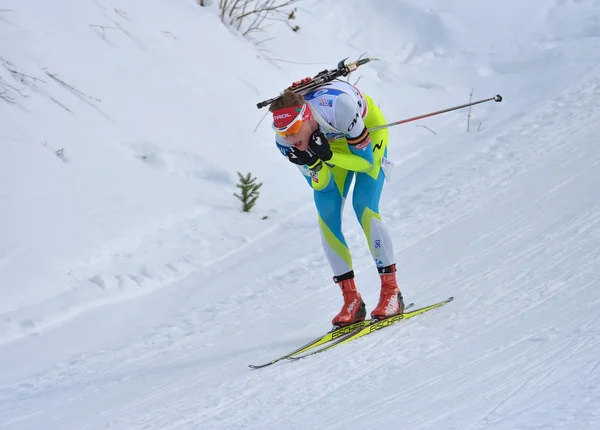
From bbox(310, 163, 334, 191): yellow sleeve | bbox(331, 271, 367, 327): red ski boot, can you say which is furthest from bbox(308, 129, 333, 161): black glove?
bbox(331, 271, 367, 327): red ski boot

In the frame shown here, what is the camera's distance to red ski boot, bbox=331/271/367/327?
5.44m

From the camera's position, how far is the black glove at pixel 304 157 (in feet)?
16.4

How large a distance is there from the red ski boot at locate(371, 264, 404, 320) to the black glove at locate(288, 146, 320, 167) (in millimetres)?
984

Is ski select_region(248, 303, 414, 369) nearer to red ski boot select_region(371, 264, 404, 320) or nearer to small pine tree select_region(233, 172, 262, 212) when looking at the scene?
red ski boot select_region(371, 264, 404, 320)

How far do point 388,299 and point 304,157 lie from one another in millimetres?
1183

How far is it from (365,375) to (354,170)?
140 centimetres

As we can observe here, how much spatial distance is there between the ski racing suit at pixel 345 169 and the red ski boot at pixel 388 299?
0.21 ft

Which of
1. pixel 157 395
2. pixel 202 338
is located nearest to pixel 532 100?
pixel 202 338

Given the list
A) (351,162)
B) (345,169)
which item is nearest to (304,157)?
(351,162)

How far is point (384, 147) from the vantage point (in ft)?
18.8

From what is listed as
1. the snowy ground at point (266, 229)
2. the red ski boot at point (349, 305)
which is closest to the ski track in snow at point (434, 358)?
the snowy ground at point (266, 229)

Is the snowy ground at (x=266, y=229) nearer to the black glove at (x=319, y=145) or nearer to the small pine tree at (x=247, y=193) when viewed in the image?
the small pine tree at (x=247, y=193)

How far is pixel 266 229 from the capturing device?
8.23 metres

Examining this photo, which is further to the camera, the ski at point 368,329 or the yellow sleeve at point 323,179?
the yellow sleeve at point 323,179
